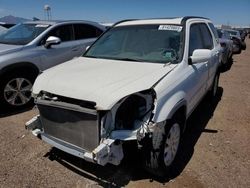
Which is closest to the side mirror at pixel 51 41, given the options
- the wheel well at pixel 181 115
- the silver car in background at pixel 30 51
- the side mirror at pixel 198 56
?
the silver car in background at pixel 30 51

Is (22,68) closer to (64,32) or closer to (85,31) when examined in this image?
(64,32)

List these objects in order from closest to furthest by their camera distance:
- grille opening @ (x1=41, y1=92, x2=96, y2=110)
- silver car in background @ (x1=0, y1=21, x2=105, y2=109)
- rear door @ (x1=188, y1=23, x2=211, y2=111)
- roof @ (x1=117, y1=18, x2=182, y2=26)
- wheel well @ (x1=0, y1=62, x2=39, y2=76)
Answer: grille opening @ (x1=41, y1=92, x2=96, y2=110)
rear door @ (x1=188, y1=23, x2=211, y2=111)
roof @ (x1=117, y1=18, x2=182, y2=26)
wheel well @ (x1=0, y1=62, x2=39, y2=76)
silver car in background @ (x1=0, y1=21, x2=105, y2=109)

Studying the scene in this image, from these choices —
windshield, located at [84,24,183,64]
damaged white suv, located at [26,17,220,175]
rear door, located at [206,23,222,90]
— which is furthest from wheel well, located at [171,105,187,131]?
rear door, located at [206,23,222,90]

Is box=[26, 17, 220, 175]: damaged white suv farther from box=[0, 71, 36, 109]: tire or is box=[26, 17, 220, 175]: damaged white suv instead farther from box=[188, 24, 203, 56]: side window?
box=[0, 71, 36, 109]: tire

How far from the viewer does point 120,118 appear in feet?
9.61

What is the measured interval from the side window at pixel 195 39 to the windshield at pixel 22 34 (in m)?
3.49

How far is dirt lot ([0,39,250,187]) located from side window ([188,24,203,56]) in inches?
56.5

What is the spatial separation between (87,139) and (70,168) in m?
0.85

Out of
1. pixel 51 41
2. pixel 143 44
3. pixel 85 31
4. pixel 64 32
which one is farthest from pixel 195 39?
pixel 85 31

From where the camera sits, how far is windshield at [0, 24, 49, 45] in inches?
244

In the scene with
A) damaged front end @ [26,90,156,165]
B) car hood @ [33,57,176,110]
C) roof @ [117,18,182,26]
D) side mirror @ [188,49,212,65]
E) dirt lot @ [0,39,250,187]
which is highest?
roof @ [117,18,182,26]

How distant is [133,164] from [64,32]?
4.28 m

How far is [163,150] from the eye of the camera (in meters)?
3.14

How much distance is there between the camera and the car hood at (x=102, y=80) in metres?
2.84
